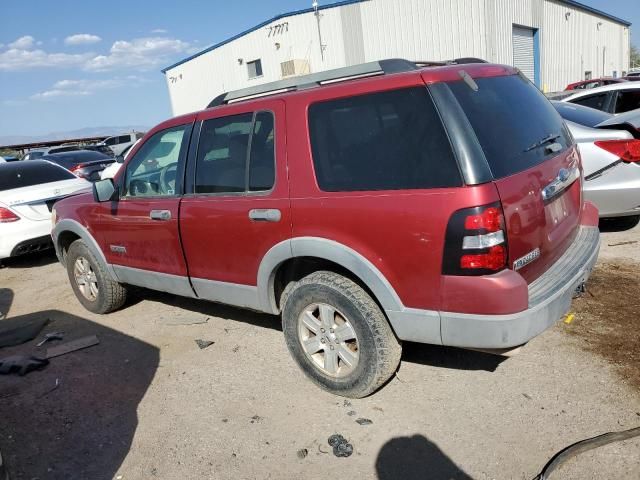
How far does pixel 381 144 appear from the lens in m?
2.84

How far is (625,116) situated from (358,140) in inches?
168

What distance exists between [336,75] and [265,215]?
1002mm

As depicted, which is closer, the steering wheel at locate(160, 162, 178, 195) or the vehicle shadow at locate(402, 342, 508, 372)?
the vehicle shadow at locate(402, 342, 508, 372)

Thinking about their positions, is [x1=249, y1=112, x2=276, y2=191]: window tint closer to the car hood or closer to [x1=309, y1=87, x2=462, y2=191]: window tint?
[x1=309, y1=87, x2=462, y2=191]: window tint

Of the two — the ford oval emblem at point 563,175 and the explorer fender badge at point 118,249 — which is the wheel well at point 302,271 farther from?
the explorer fender badge at point 118,249

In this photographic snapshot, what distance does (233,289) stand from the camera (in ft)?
12.4

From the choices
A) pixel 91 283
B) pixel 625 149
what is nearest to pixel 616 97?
pixel 625 149

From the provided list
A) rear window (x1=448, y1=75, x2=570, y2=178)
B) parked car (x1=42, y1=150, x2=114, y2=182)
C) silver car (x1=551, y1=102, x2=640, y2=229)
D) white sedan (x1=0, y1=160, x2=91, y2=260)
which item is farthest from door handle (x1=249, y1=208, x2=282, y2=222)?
parked car (x1=42, y1=150, x2=114, y2=182)

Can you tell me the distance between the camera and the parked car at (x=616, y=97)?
8453mm

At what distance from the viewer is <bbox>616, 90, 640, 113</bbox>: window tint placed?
333 inches

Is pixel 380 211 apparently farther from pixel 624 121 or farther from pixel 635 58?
pixel 635 58

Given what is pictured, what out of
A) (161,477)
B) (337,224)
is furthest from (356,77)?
(161,477)

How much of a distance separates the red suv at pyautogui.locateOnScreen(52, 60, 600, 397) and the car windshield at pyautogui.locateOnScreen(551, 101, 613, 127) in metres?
2.41

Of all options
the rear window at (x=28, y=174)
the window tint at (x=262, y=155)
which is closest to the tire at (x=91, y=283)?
the window tint at (x=262, y=155)
